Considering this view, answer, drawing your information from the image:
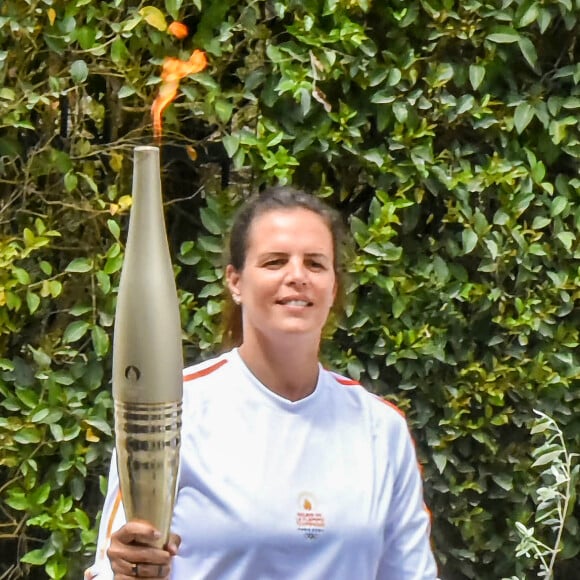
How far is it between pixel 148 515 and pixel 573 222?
3.85 feet

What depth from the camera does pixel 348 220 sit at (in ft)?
5.92

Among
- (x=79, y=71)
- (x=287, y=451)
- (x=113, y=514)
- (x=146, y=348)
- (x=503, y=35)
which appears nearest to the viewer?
(x=146, y=348)

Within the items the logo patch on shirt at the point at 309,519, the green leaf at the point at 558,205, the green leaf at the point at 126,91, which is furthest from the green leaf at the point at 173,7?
the logo patch on shirt at the point at 309,519

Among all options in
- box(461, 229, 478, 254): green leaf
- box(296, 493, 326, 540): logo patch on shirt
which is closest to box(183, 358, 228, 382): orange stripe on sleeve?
box(296, 493, 326, 540): logo patch on shirt

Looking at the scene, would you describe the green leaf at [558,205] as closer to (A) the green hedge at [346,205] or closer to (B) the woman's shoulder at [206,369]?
(A) the green hedge at [346,205]

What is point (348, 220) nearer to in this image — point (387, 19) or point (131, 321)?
point (387, 19)

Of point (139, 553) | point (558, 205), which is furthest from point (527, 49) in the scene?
point (139, 553)

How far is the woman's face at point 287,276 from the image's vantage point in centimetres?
122

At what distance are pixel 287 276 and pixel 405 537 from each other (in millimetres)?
380

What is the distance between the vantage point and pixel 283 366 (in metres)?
1.28

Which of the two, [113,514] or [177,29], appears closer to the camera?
[113,514]

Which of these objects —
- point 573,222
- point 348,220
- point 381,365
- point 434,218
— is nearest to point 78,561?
point 381,365

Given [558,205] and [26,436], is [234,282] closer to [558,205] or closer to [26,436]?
[26,436]

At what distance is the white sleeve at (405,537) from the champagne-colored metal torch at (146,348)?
0.45 meters
